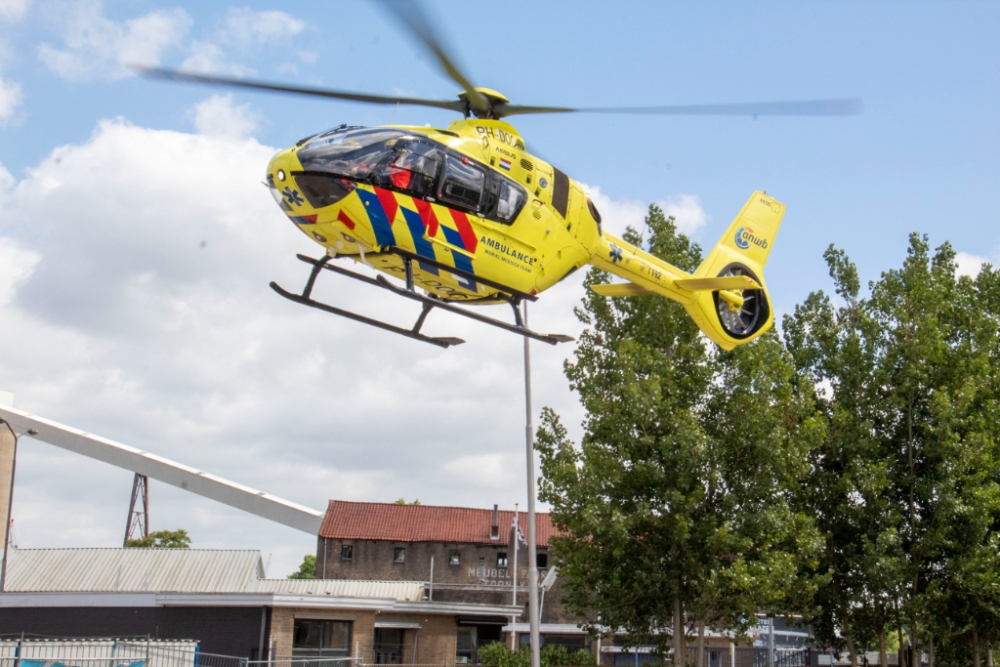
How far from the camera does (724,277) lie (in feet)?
58.7

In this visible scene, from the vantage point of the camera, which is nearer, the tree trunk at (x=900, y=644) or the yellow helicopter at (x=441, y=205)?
the yellow helicopter at (x=441, y=205)

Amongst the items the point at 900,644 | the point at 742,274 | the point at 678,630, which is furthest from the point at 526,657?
the point at 742,274

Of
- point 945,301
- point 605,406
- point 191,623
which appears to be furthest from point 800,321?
point 191,623

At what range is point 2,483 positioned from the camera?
3178cm

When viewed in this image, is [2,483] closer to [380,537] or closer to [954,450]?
[380,537]

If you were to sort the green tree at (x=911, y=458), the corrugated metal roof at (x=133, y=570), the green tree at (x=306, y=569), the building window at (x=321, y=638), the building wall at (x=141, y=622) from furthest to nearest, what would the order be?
the green tree at (x=306, y=569) → the corrugated metal roof at (x=133, y=570) → the building window at (x=321, y=638) → the building wall at (x=141, y=622) → the green tree at (x=911, y=458)

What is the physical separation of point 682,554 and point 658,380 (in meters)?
4.59

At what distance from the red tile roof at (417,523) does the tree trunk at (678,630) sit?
19985mm

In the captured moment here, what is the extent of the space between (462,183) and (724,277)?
23.3 feet

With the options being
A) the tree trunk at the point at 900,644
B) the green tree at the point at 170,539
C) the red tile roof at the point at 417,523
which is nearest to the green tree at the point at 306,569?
the green tree at the point at 170,539

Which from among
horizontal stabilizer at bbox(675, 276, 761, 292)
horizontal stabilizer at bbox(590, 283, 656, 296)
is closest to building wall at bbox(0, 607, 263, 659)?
horizontal stabilizer at bbox(590, 283, 656, 296)

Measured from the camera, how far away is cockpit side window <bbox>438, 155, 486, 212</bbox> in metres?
12.7

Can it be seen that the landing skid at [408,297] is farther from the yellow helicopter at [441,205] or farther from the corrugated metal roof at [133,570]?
the corrugated metal roof at [133,570]

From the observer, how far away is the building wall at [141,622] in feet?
87.5
